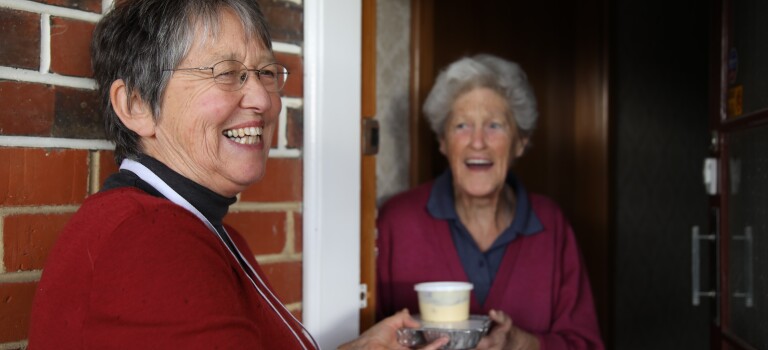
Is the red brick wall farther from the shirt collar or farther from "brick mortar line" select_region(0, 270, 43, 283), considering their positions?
the shirt collar

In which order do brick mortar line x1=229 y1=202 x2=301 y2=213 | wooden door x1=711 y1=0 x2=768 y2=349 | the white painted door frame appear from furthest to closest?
1. wooden door x1=711 y1=0 x2=768 y2=349
2. the white painted door frame
3. brick mortar line x1=229 y1=202 x2=301 y2=213

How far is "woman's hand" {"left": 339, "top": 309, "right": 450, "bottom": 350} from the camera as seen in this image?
5.65 ft

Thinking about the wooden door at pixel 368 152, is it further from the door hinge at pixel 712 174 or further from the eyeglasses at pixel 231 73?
the door hinge at pixel 712 174

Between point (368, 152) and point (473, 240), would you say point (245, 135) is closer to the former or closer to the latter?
point (368, 152)

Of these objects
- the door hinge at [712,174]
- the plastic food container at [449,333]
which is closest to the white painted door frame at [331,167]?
the plastic food container at [449,333]

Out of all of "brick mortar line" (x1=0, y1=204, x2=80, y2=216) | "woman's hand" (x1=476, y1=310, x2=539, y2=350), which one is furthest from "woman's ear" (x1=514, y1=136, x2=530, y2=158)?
"brick mortar line" (x1=0, y1=204, x2=80, y2=216)

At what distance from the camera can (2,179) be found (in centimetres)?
114

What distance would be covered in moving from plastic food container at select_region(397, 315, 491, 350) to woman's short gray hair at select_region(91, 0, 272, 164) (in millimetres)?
838

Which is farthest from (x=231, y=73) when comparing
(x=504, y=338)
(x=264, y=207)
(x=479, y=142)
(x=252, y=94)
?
(x=479, y=142)

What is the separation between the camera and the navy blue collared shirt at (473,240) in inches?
90.8

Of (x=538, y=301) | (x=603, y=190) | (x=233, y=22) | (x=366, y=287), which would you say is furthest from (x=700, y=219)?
(x=233, y=22)

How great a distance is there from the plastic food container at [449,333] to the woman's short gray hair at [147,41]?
84cm

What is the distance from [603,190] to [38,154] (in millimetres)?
2435

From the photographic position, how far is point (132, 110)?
118 cm
